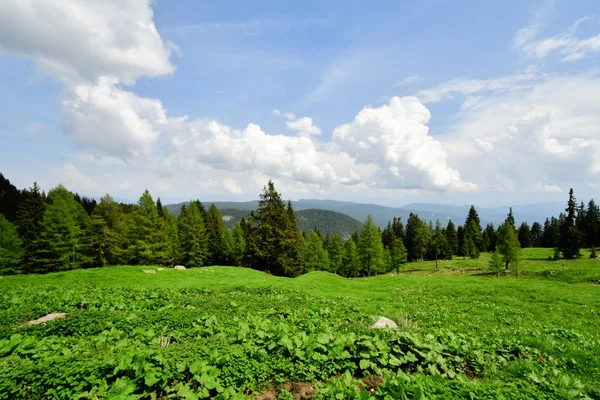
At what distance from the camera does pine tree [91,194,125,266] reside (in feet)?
167

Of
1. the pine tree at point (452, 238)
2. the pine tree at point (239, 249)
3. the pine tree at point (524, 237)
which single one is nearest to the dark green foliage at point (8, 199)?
the pine tree at point (239, 249)

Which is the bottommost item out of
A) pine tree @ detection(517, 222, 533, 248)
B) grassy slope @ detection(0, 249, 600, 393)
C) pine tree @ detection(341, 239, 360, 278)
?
pine tree @ detection(341, 239, 360, 278)

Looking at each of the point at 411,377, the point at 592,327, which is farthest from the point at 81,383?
the point at 592,327

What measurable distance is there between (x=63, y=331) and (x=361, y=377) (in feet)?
32.2

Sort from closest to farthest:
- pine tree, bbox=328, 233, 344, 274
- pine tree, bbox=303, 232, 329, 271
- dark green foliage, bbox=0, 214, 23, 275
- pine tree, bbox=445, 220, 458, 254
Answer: dark green foliage, bbox=0, 214, 23, 275
pine tree, bbox=303, 232, 329, 271
pine tree, bbox=328, 233, 344, 274
pine tree, bbox=445, 220, 458, 254

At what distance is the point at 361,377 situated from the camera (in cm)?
702

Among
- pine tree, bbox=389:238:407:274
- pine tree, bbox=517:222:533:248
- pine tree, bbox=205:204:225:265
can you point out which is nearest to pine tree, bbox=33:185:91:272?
pine tree, bbox=205:204:225:265

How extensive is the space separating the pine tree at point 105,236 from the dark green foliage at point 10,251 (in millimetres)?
10535

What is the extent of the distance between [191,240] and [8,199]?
13128 cm

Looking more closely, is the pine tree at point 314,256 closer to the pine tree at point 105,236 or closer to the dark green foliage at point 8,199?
the pine tree at point 105,236

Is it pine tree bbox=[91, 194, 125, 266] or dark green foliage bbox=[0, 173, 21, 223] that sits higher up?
dark green foliage bbox=[0, 173, 21, 223]

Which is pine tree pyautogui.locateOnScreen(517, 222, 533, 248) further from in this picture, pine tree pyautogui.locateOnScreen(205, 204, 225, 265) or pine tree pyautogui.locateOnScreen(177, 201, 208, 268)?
pine tree pyautogui.locateOnScreen(177, 201, 208, 268)

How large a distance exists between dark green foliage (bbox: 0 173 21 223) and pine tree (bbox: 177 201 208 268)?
3667 inches

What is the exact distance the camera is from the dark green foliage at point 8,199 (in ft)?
366
